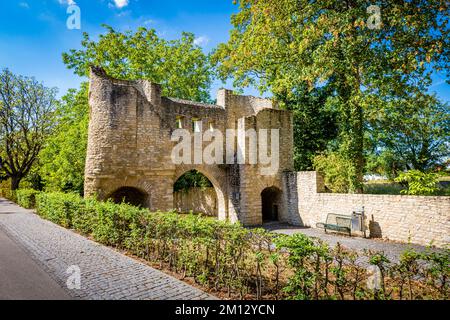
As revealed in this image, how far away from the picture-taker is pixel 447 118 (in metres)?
22.9

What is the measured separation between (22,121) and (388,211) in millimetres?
30984

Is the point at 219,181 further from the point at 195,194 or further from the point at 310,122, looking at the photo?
the point at 310,122

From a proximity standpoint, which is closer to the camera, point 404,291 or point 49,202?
point 404,291

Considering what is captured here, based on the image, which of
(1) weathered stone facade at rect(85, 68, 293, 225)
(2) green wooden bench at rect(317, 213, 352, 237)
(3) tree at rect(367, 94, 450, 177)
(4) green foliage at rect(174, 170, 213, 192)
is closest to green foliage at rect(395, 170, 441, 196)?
(2) green wooden bench at rect(317, 213, 352, 237)

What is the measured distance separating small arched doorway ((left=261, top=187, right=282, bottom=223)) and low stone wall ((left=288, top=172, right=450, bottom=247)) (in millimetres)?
1831

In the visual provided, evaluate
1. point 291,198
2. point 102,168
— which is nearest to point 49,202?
point 102,168

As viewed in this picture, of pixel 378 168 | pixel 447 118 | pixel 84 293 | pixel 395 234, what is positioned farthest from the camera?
pixel 378 168

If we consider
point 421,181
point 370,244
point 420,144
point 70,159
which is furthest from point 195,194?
point 420,144

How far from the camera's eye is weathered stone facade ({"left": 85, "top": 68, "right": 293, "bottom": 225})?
12.6 m

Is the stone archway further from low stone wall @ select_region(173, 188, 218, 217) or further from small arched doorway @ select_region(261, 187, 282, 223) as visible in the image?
low stone wall @ select_region(173, 188, 218, 217)

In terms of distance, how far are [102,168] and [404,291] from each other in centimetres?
1185

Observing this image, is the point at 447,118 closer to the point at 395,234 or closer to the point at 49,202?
the point at 395,234

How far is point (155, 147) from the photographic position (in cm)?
1372

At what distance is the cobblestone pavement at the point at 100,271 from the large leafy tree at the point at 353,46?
1138cm
